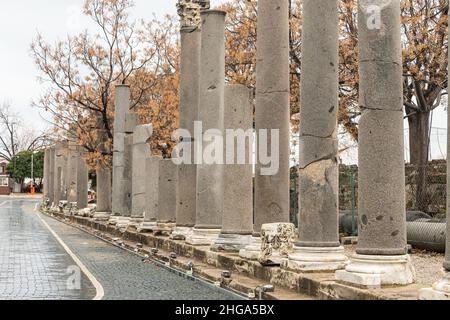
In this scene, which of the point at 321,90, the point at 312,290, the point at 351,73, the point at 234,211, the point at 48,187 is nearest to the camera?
the point at 312,290

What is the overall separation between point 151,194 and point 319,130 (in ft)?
44.9

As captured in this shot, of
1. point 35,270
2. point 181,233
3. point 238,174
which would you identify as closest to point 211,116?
point 238,174

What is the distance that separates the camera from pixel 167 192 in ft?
72.3

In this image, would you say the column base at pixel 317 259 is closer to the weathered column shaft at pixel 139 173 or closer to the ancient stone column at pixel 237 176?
the ancient stone column at pixel 237 176

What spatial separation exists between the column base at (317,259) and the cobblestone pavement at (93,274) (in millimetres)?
1153

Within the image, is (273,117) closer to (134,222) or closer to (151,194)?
(151,194)

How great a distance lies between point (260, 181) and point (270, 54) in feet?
7.98

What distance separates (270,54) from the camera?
42.8 feet

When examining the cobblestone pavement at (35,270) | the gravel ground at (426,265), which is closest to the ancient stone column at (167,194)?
the cobblestone pavement at (35,270)

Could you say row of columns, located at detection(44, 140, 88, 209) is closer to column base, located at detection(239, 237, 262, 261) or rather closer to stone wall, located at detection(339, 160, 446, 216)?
stone wall, located at detection(339, 160, 446, 216)

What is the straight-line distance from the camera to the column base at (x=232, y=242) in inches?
575

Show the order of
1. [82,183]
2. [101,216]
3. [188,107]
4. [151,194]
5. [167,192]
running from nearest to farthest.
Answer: [188,107]
[167,192]
[151,194]
[101,216]
[82,183]
